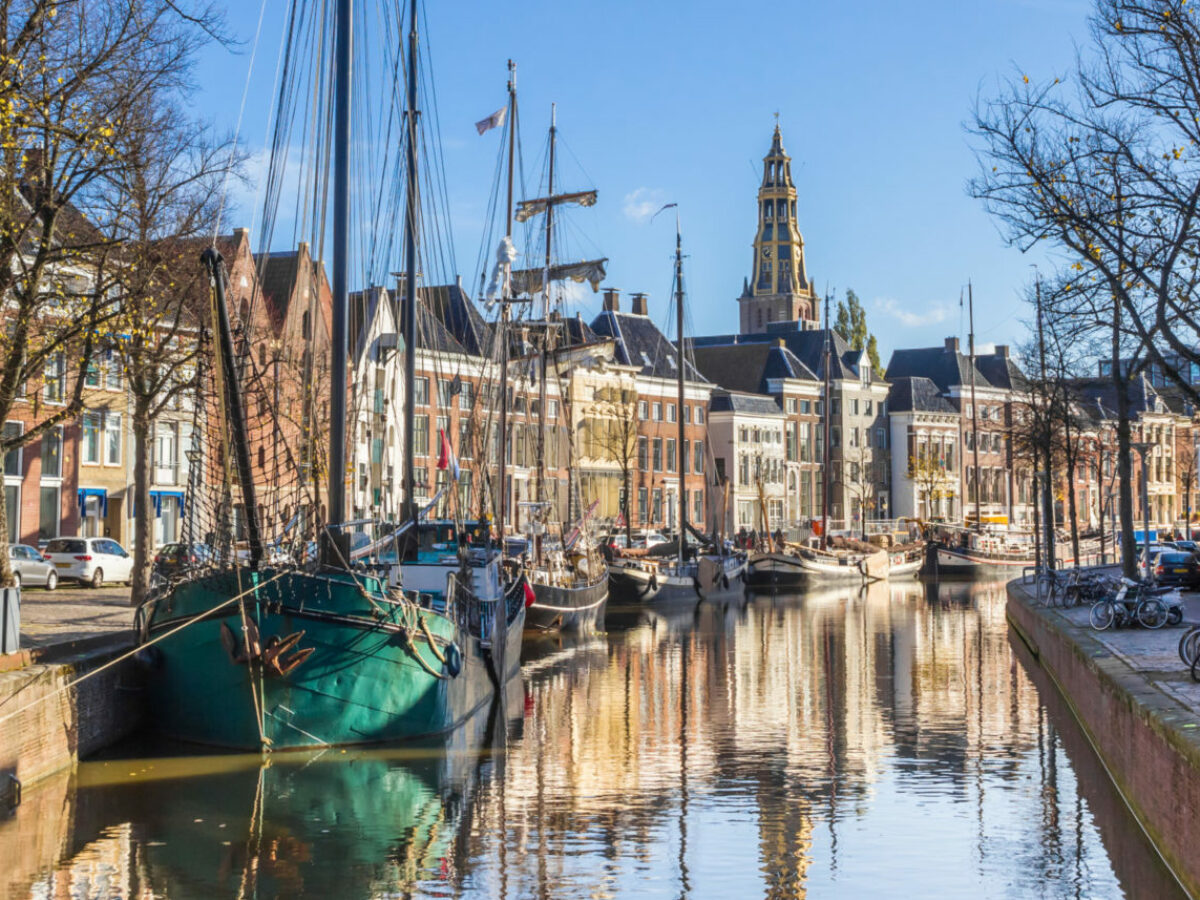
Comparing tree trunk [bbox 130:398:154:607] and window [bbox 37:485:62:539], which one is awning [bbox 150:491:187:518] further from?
tree trunk [bbox 130:398:154:607]

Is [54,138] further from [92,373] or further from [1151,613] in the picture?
[1151,613]

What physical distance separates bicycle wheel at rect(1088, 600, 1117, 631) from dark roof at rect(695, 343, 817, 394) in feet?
287

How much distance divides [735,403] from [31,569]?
72.3 meters

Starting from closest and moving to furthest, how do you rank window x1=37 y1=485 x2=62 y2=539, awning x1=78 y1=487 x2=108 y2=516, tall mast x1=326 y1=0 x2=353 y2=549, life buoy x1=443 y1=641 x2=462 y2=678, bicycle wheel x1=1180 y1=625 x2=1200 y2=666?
bicycle wheel x1=1180 y1=625 x2=1200 y2=666, tall mast x1=326 y1=0 x2=353 y2=549, life buoy x1=443 y1=641 x2=462 y2=678, window x1=37 y1=485 x2=62 y2=539, awning x1=78 y1=487 x2=108 y2=516

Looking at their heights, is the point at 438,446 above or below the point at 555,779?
above

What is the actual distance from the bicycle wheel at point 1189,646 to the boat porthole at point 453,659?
37.4ft

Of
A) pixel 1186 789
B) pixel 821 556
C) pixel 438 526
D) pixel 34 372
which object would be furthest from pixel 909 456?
pixel 1186 789

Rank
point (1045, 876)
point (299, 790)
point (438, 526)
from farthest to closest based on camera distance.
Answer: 1. point (438, 526)
2. point (299, 790)
3. point (1045, 876)

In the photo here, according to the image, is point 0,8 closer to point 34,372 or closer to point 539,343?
point 34,372

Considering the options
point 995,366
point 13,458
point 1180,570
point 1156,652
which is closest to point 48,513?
point 13,458

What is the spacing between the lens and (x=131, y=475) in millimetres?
58594

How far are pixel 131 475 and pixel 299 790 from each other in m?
39.7

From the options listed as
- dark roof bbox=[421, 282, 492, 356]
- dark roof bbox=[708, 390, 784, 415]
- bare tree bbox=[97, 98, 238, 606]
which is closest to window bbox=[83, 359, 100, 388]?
bare tree bbox=[97, 98, 238, 606]

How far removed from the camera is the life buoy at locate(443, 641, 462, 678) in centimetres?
2584
